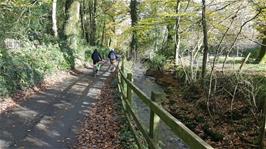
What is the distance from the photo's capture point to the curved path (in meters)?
8.09

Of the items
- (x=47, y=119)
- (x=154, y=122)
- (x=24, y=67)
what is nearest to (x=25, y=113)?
(x=47, y=119)

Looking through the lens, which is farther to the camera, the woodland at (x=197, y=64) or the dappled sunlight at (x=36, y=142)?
the woodland at (x=197, y=64)

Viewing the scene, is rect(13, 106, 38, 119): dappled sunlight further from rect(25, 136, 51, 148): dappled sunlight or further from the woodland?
rect(25, 136, 51, 148): dappled sunlight

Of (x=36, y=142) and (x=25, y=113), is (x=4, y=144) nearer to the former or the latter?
(x=36, y=142)

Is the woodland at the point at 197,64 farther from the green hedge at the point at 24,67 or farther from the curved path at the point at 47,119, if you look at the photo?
the curved path at the point at 47,119

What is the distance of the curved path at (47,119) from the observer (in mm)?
8094

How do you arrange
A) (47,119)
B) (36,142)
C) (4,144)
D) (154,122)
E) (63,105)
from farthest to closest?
(63,105)
(47,119)
(36,142)
(4,144)
(154,122)

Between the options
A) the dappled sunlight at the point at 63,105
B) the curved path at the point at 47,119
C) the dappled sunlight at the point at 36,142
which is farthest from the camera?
the dappled sunlight at the point at 63,105

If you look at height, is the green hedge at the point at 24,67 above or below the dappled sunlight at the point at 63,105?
above

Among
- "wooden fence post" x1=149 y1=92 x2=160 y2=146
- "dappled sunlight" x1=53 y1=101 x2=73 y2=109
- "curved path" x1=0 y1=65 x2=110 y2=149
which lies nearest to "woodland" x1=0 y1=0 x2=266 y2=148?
"curved path" x1=0 y1=65 x2=110 y2=149

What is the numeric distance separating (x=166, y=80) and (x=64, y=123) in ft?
44.2

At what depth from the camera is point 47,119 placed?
1027cm

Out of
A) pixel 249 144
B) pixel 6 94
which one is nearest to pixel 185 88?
pixel 249 144

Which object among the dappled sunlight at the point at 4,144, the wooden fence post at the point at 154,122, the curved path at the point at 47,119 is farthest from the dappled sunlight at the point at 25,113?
the wooden fence post at the point at 154,122
